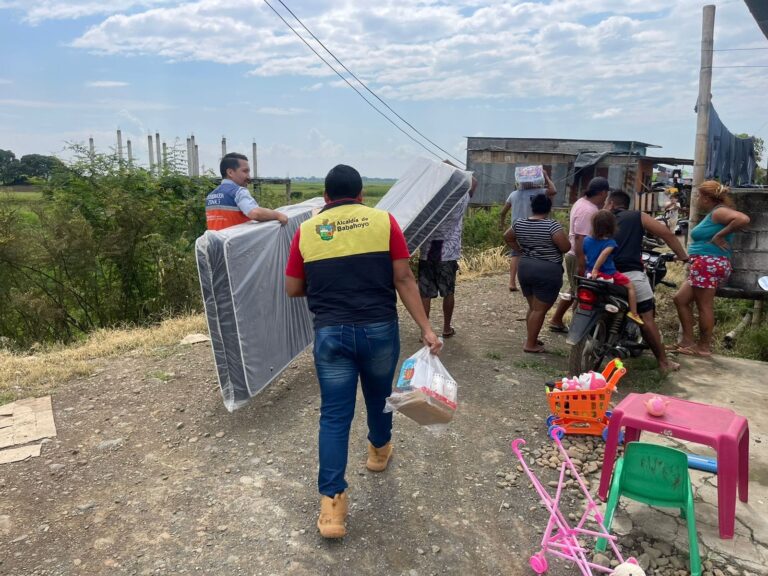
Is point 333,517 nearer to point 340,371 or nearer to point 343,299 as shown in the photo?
point 340,371

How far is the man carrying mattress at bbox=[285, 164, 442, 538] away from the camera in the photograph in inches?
106

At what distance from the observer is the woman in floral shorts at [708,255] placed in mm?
4945

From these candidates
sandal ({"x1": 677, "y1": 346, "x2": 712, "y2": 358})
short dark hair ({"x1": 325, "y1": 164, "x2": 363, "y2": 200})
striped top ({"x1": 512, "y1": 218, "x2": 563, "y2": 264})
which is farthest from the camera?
sandal ({"x1": 677, "y1": 346, "x2": 712, "y2": 358})

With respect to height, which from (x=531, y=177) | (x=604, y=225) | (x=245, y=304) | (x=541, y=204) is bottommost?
(x=245, y=304)

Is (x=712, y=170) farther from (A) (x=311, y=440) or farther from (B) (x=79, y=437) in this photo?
(B) (x=79, y=437)

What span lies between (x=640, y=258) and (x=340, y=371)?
→ 318cm

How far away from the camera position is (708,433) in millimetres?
2512

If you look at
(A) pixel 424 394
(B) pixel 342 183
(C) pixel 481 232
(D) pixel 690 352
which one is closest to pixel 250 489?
(A) pixel 424 394

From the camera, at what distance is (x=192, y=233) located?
8.94 m

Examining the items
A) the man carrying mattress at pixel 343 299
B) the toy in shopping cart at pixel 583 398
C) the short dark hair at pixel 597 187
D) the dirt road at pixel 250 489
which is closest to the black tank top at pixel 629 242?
the short dark hair at pixel 597 187

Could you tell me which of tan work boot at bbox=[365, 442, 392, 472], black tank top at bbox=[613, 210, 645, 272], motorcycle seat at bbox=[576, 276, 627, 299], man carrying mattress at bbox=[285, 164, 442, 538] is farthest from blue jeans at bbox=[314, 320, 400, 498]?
black tank top at bbox=[613, 210, 645, 272]

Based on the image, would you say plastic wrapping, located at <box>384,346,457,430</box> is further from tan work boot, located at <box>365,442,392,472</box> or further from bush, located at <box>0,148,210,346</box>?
bush, located at <box>0,148,210,346</box>

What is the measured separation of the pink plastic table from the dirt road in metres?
0.63

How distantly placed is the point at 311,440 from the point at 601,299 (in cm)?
243
